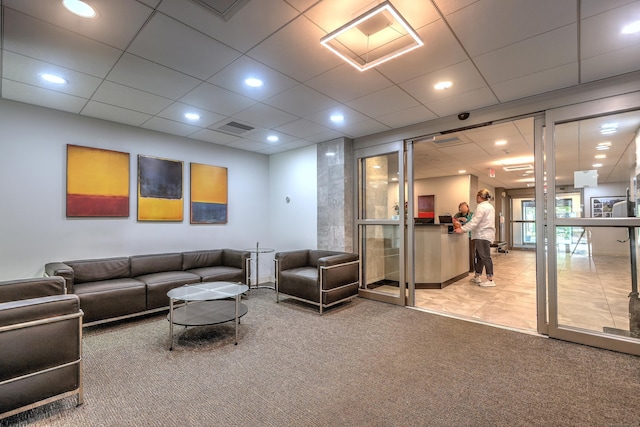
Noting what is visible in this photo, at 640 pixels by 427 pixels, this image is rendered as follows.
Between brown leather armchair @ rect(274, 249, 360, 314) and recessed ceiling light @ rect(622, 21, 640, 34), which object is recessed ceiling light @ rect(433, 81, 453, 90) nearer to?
recessed ceiling light @ rect(622, 21, 640, 34)

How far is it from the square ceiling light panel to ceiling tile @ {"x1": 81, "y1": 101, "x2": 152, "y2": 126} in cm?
322

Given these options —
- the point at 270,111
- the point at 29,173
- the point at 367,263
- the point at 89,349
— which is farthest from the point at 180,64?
the point at 367,263

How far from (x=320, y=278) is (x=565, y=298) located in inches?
131

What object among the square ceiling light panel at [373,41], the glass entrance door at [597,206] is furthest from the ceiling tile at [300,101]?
the glass entrance door at [597,206]

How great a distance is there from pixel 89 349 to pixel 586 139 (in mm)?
6663

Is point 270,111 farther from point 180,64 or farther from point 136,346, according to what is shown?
point 136,346

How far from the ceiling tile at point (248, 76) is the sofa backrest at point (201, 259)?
3003 millimetres

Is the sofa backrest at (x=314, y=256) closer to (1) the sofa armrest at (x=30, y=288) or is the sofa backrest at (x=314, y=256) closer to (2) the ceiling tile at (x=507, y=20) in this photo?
(1) the sofa armrest at (x=30, y=288)

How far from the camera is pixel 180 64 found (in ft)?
9.11

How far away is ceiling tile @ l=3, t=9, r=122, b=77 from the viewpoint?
7.34 ft

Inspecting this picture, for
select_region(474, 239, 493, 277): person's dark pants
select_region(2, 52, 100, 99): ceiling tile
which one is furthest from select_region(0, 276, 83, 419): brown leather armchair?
select_region(474, 239, 493, 277): person's dark pants

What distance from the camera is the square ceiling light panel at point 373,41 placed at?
7.30ft

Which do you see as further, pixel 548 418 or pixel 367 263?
pixel 367 263

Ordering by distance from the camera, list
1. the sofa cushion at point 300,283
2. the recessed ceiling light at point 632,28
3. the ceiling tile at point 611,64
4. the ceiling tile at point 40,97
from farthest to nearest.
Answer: the sofa cushion at point 300,283
the ceiling tile at point 40,97
the ceiling tile at point 611,64
the recessed ceiling light at point 632,28
